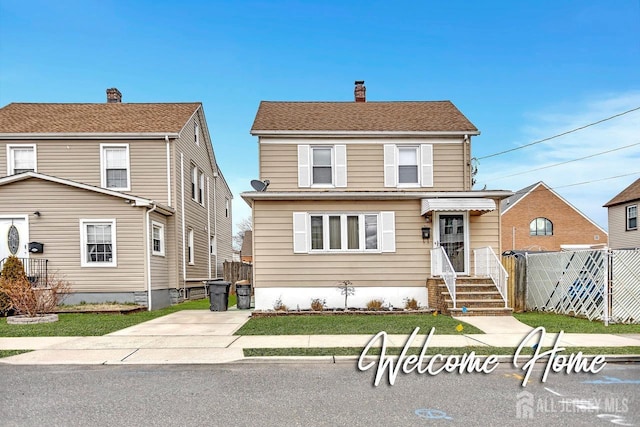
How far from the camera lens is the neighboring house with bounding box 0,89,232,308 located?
14.4 metres

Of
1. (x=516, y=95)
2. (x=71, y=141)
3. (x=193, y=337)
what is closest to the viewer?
(x=193, y=337)

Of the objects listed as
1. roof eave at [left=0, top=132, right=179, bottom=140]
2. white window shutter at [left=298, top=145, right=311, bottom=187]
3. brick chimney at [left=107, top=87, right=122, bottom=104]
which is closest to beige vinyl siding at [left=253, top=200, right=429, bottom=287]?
white window shutter at [left=298, top=145, right=311, bottom=187]

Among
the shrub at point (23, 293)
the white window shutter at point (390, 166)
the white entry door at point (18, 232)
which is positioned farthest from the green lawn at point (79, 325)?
the white window shutter at point (390, 166)

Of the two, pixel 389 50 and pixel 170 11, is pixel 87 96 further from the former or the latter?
pixel 389 50

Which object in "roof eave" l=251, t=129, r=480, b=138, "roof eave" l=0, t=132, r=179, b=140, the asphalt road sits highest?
"roof eave" l=0, t=132, r=179, b=140

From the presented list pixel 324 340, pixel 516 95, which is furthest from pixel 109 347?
pixel 516 95

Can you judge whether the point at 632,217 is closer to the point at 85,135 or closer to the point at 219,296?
the point at 219,296

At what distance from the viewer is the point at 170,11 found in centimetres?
1716

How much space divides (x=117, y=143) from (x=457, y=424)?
15.8 metres

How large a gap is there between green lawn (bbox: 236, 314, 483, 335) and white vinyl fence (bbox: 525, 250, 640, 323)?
11.2 feet

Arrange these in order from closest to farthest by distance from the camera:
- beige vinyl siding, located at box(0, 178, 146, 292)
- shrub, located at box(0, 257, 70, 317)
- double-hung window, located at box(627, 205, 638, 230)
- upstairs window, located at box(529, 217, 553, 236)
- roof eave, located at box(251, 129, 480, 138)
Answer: shrub, located at box(0, 257, 70, 317) < beige vinyl siding, located at box(0, 178, 146, 292) < roof eave, located at box(251, 129, 480, 138) < double-hung window, located at box(627, 205, 638, 230) < upstairs window, located at box(529, 217, 553, 236)

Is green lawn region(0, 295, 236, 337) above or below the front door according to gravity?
below

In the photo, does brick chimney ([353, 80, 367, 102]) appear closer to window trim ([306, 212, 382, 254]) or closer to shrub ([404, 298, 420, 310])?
window trim ([306, 212, 382, 254])

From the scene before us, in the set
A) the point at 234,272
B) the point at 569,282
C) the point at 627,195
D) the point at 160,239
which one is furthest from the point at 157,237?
the point at 627,195
